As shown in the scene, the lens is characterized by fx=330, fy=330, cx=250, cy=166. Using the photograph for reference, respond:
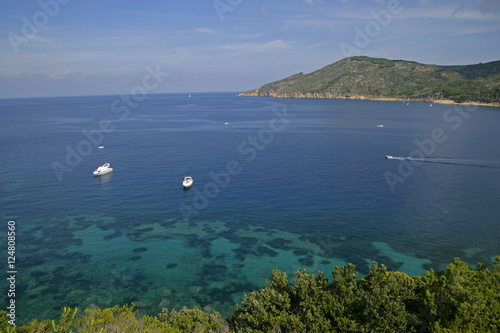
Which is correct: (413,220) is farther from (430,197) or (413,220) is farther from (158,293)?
(158,293)

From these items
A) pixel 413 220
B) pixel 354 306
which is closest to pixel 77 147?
pixel 413 220

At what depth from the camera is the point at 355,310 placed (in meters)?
25.6

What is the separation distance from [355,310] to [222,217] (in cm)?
3689

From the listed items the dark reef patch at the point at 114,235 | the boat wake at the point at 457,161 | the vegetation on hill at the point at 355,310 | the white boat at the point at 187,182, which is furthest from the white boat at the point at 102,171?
the boat wake at the point at 457,161

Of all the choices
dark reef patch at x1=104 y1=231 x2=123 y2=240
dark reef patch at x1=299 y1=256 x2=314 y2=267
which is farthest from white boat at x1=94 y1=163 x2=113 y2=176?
dark reef patch at x1=299 y1=256 x2=314 y2=267

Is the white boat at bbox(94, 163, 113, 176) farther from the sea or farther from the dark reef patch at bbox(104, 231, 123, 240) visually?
the dark reef patch at bbox(104, 231, 123, 240)

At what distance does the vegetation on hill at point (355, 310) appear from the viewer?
22.5 metres

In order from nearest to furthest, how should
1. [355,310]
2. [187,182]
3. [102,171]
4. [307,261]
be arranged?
[355,310] < [307,261] < [187,182] < [102,171]

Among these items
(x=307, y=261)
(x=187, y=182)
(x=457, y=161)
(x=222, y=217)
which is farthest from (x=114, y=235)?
(x=457, y=161)

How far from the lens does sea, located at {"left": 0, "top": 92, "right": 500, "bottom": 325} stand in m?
41.6

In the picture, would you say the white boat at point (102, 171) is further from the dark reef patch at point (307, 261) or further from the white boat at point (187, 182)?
the dark reef patch at point (307, 261)

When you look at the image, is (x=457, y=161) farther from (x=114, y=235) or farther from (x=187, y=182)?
(x=114, y=235)

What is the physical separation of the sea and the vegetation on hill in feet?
38.5

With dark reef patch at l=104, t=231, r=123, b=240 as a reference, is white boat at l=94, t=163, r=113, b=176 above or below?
above
